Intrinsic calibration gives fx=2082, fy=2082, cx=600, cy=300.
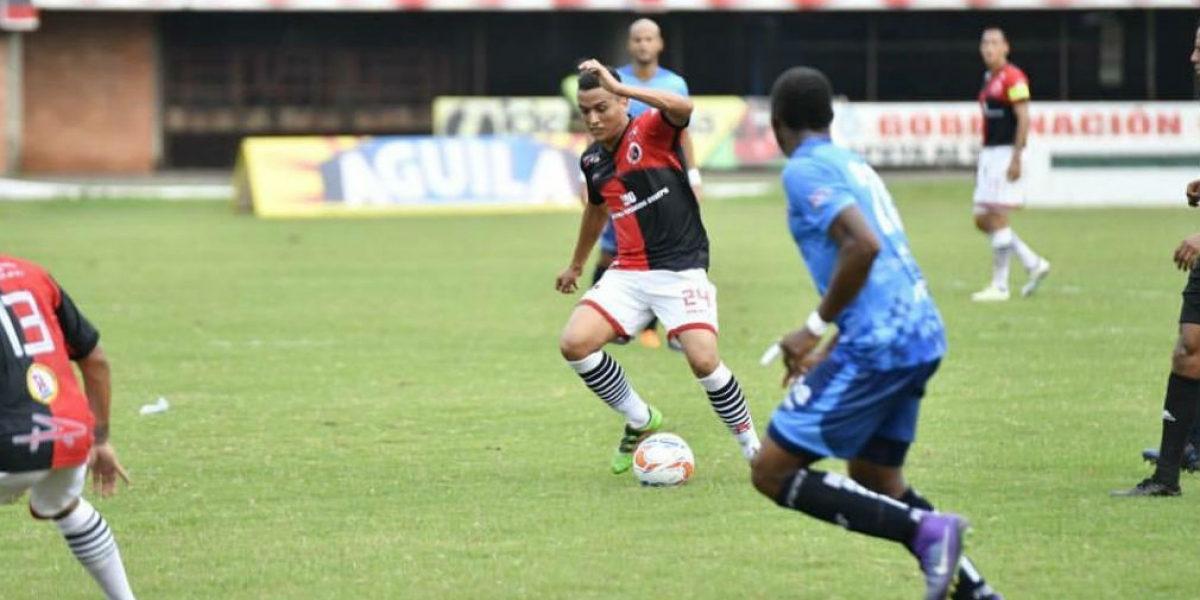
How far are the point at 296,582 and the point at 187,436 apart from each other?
13.1 ft

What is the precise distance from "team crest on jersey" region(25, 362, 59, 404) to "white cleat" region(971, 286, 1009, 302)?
1320 cm

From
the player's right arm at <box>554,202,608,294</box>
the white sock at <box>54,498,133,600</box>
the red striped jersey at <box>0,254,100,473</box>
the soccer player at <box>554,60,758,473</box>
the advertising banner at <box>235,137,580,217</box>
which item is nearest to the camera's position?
the red striped jersey at <box>0,254,100,473</box>

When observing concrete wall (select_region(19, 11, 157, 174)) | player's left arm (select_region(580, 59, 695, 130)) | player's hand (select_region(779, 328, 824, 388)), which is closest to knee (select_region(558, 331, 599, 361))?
player's left arm (select_region(580, 59, 695, 130))

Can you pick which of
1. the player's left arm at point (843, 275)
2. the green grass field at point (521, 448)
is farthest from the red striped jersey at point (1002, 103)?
the player's left arm at point (843, 275)

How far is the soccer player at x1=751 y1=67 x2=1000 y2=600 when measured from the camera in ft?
22.0

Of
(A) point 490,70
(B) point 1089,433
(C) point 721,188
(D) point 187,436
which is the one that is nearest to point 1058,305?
(B) point 1089,433

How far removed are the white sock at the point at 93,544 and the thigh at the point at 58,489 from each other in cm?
5

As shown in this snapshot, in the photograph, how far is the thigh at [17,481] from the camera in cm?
655

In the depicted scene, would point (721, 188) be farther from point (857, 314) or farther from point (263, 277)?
point (857, 314)

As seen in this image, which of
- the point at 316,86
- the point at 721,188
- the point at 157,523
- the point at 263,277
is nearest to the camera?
the point at 157,523

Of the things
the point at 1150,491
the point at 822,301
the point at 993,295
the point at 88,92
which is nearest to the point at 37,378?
the point at 822,301

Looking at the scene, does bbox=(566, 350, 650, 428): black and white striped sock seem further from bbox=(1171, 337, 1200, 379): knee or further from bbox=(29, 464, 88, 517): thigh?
bbox=(29, 464, 88, 517): thigh

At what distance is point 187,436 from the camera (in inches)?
463

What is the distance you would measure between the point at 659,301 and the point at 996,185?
993 centimetres
